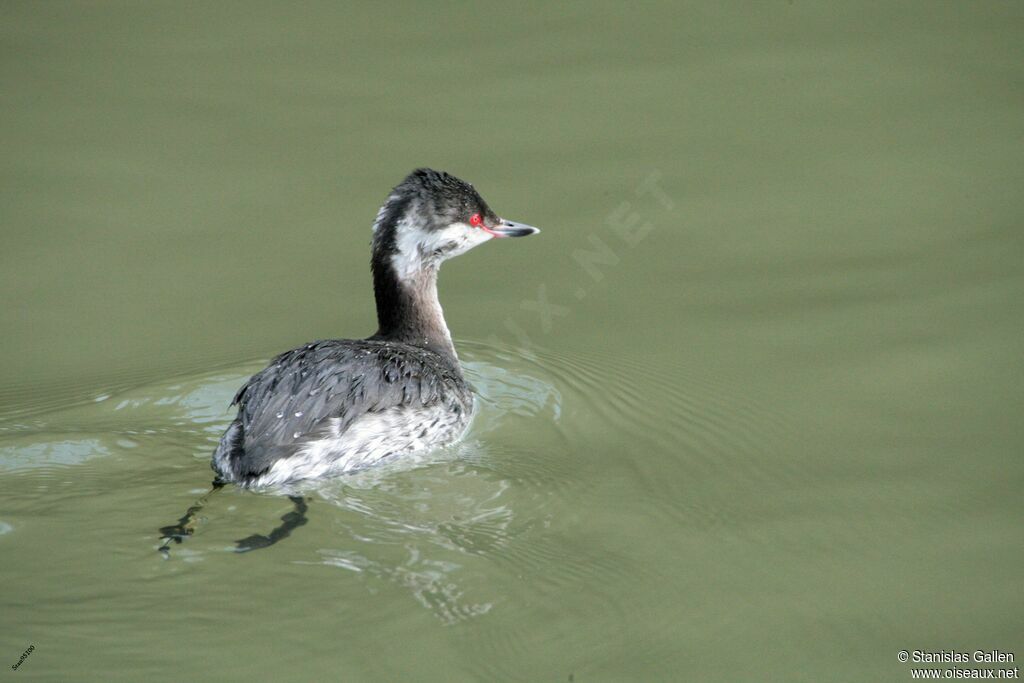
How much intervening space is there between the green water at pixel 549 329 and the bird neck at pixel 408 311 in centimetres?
34

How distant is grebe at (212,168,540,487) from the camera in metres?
5.48

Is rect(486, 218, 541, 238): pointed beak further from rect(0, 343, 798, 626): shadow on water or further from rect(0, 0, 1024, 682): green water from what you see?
rect(0, 343, 798, 626): shadow on water

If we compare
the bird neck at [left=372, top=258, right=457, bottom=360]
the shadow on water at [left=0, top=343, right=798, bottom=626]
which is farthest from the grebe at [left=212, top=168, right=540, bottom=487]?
the shadow on water at [left=0, top=343, right=798, bottom=626]

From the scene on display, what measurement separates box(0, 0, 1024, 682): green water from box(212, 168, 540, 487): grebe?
0.20 metres

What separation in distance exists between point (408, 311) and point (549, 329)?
86 cm

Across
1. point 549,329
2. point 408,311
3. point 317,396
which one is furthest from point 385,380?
point 549,329

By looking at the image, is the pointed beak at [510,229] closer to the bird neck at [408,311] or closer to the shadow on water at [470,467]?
the bird neck at [408,311]

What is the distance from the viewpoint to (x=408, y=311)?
657cm

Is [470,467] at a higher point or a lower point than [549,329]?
lower

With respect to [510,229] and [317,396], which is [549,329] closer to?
[510,229]

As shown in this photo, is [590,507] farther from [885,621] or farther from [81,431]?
[81,431]

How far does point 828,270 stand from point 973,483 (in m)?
2.18

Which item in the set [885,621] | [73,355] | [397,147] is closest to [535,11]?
[397,147]

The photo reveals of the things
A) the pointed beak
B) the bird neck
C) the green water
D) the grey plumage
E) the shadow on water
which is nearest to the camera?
the green water
